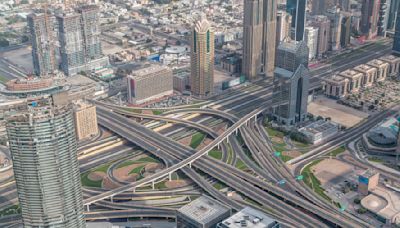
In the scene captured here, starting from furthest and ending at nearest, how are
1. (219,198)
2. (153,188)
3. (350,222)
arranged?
(153,188) → (219,198) → (350,222)

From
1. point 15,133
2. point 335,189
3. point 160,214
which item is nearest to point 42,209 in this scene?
point 15,133

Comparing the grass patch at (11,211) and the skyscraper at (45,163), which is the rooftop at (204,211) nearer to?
the skyscraper at (45,163)

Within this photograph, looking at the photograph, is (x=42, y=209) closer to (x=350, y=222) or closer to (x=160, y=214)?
(x=160, y=214)

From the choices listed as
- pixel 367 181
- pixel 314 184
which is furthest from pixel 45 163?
pixel 367 181

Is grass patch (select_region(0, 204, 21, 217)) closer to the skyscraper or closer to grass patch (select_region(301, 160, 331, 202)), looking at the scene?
the skyscraper

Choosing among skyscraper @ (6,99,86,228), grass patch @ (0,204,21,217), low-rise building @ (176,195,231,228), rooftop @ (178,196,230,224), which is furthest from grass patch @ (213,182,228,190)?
skyscraper @ (6,99,86,228)

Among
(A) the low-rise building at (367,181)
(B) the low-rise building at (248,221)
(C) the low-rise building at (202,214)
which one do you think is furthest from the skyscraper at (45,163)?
(A) the low-rise building at (367,181)
